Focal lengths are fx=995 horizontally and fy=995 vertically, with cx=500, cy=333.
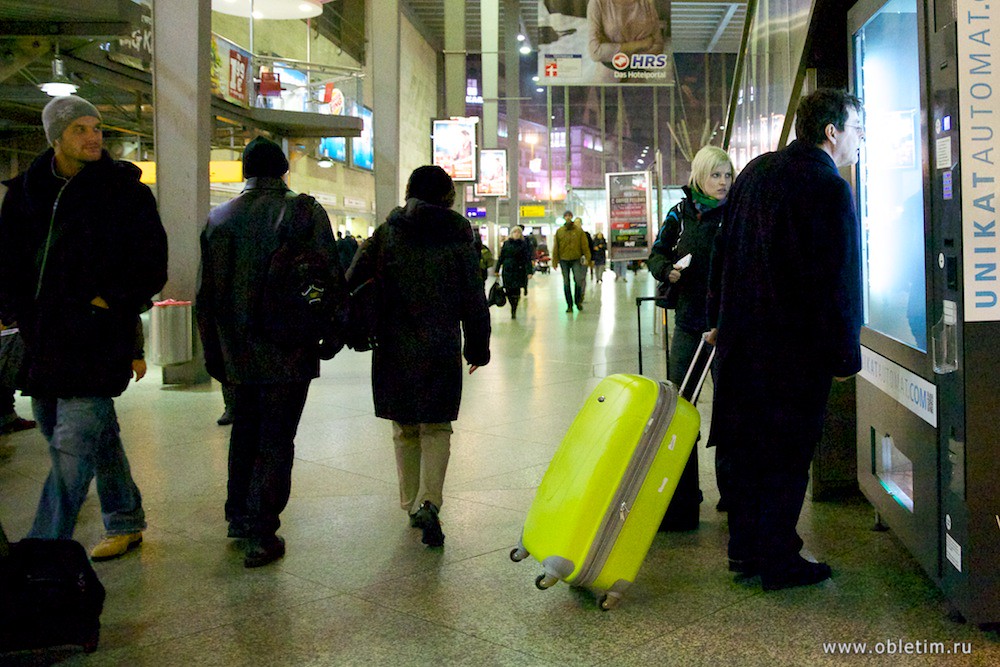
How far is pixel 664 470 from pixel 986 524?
1050mm

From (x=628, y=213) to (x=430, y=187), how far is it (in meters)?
15.1

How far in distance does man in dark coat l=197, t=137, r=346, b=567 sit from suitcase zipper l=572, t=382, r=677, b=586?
4.77 ft

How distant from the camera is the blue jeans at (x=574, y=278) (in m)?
19.8

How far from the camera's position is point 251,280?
419 cm

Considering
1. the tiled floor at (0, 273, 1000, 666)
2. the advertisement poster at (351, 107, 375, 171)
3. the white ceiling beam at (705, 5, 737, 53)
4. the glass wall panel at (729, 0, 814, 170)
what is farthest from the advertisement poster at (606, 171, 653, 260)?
the white ceiling beam at (705, 5, 737, 53)

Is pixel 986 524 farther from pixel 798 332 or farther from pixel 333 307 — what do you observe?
pixel 333 307

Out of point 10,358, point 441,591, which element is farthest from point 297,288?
point 10,358

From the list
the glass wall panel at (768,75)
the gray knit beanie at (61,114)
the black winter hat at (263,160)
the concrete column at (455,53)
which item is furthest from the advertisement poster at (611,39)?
the gray knit beanie at (61,114)

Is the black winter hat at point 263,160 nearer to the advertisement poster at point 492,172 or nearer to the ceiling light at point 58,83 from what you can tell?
the ceiling light at point 58,83

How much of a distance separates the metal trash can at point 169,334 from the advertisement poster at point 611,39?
10846 mm

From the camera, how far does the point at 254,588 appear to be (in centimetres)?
390

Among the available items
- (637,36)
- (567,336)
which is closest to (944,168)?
(567,336)

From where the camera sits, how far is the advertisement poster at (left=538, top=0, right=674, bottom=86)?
17958mm

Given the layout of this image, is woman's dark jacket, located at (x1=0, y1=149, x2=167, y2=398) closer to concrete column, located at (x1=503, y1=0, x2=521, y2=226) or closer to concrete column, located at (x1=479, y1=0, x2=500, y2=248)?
concrete column, located at (x1=479, y1=0, x2=500, y2=248)
